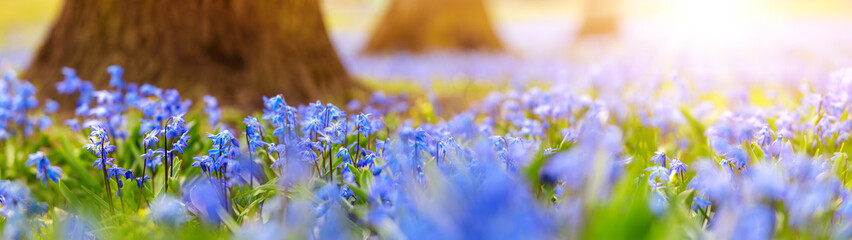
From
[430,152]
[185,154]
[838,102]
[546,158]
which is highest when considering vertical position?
[185,154]

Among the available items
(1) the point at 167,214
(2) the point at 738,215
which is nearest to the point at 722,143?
(2) the point at 738,215

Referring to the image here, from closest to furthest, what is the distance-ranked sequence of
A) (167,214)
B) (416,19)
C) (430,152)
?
1. (167,214)
2. (430,152)
3. (416,19)

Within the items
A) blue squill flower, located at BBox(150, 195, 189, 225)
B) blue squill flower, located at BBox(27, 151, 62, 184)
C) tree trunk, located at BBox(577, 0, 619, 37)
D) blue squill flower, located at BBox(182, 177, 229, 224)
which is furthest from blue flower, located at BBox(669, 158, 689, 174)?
tree trunk, located at BBox(577, 0, 619, 37)

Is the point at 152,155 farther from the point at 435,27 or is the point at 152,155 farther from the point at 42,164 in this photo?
the point at 435,27

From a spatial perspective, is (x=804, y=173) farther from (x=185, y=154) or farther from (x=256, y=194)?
(x=185, y=154)

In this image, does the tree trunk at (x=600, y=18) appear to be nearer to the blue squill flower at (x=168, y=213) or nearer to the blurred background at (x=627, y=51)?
the blurred background at (x=627, y=51)

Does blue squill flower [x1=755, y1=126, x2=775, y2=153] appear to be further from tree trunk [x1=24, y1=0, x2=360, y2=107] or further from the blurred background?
tree trunk [x1=24, y1=0, x2=360, y2=107]
